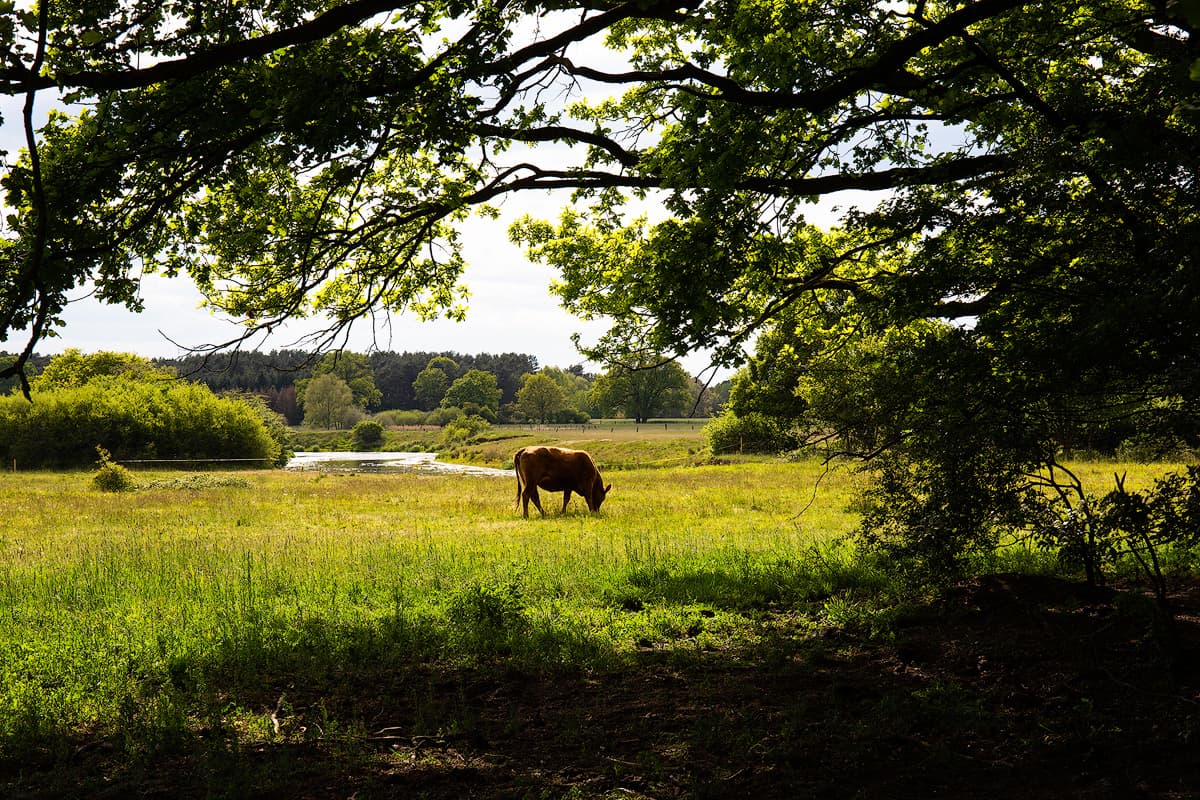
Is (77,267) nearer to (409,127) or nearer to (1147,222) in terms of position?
(409,127)

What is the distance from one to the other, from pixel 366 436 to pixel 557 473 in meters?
99.8

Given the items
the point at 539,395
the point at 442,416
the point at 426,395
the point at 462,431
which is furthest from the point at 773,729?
the point at 426,395

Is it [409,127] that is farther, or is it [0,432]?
[0,432]

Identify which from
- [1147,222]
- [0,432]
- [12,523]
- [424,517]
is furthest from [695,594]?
[0,432]

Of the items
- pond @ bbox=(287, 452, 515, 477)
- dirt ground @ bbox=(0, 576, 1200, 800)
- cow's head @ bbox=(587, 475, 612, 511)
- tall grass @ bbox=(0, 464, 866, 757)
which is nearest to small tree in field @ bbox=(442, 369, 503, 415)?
pond @ bbox=(287, 452, 515, 477)

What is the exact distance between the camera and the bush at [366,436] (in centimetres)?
11506

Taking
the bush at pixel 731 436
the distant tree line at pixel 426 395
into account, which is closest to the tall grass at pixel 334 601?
the bush at pixel 731 436

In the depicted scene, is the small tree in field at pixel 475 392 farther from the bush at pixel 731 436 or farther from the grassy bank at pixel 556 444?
the bush at pixel 731 436

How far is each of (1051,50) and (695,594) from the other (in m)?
7.66

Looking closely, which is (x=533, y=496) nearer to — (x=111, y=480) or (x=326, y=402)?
(x=111, y=480)

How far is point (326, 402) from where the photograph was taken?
13625cm

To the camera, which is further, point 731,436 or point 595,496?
point 731,436

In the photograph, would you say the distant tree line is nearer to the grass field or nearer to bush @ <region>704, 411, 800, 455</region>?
bush @ <region>704, 411, 800, 455</region>

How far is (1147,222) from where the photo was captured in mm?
5723
